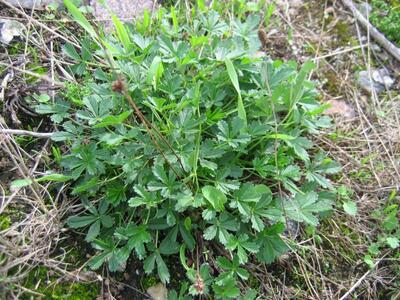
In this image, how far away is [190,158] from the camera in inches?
76.7

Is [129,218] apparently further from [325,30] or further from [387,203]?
[325,30]

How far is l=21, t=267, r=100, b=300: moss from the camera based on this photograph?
184 cm

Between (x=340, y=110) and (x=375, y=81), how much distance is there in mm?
338

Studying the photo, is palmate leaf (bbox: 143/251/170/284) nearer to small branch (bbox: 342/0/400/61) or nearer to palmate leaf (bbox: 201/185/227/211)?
palmate leaf (bbox: 201/185/227/211)

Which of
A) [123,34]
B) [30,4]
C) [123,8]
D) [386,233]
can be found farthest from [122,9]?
[386,233]

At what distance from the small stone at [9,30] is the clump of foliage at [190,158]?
35 centimetres

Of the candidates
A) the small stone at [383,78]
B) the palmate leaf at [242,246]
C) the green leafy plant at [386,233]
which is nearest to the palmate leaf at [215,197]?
the palmate leaf at [242,246]

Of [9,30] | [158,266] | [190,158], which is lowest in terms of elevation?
[158,266]

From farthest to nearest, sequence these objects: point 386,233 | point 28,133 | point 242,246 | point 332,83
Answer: point 332,83 → point 386,233 → point 28,133 → point 242,246

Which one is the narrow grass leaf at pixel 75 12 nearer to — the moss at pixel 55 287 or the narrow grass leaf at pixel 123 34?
the narrow grass leaf at pixel 123 34

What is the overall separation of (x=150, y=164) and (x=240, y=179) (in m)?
0.40

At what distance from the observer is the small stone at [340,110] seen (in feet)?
8.89

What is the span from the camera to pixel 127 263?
2.01 metres

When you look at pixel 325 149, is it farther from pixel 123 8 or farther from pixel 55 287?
pixel 55 287
